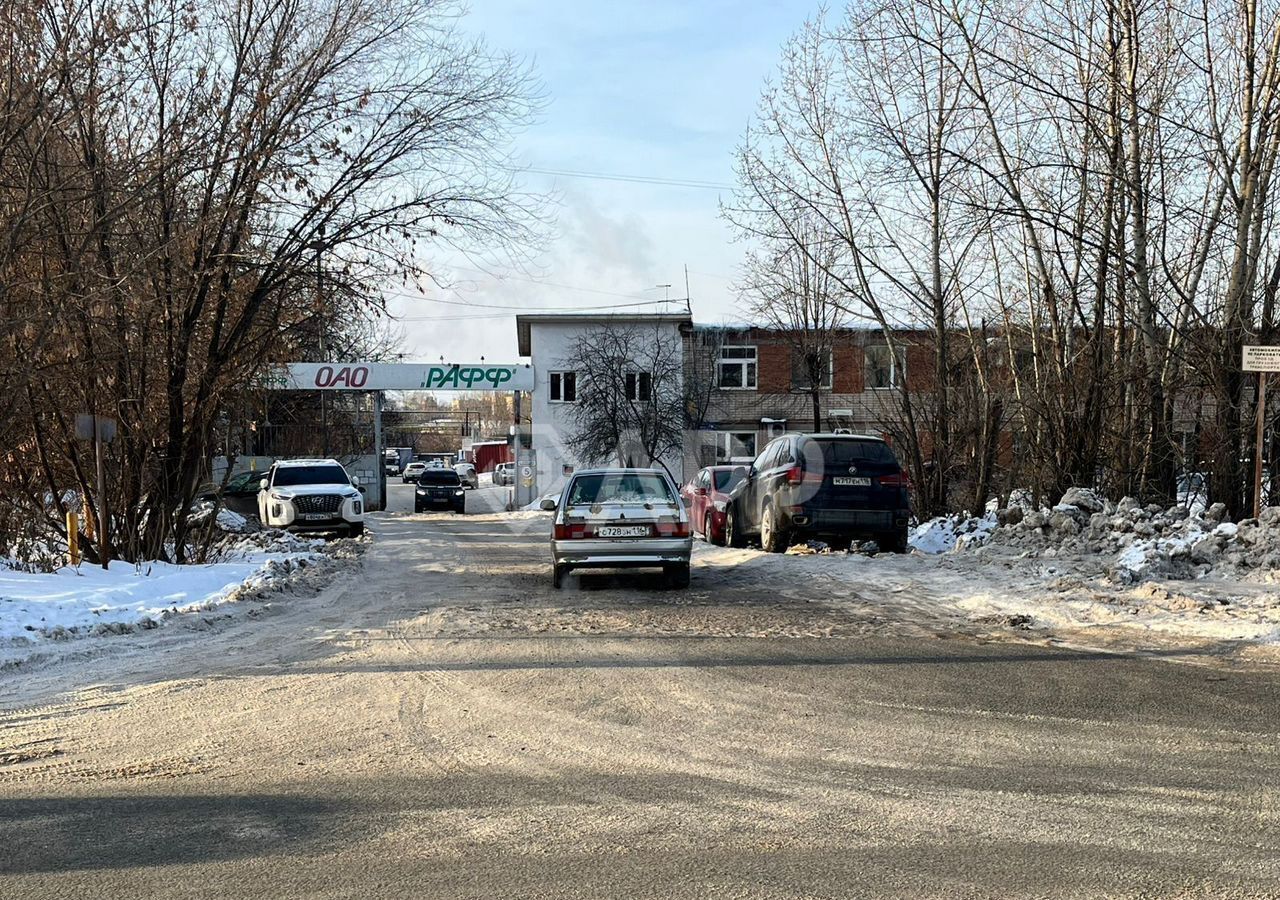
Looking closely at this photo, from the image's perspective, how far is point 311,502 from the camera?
2559 cm

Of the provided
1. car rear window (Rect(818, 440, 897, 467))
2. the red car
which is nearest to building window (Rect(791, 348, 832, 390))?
the red car

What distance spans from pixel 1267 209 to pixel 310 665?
1418 centimetres

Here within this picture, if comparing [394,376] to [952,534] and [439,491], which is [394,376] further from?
[952,534]

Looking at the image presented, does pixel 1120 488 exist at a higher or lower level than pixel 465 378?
lower

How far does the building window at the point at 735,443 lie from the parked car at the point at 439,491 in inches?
448

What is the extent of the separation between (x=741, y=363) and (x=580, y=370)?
6890 millimetres

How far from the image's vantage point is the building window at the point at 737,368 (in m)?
48.0

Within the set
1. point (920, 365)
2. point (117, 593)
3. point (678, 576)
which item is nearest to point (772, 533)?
point (678, 576)

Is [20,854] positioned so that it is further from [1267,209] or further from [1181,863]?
[1267,209]

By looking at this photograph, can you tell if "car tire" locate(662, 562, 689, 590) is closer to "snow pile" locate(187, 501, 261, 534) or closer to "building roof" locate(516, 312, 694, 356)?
"snow pile" locate(187, 501, 261, 534)

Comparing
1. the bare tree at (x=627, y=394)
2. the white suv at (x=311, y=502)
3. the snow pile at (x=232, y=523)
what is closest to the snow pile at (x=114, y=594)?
the snow pile at (x=232, y=523)

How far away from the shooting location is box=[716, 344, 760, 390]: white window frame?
4781 centimetres

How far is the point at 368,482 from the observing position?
4706 centimetres

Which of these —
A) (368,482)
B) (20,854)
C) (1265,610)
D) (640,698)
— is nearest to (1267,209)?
(1265,610)
